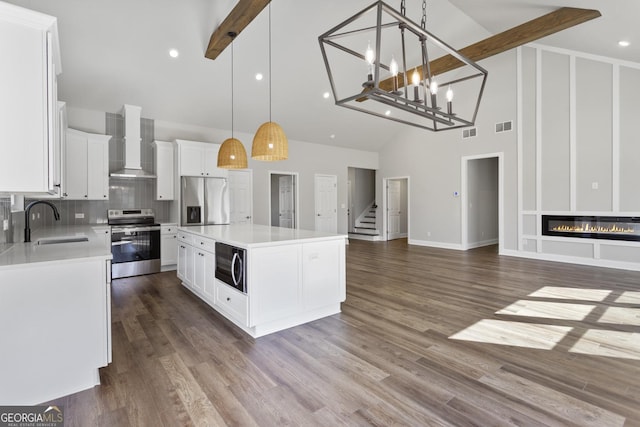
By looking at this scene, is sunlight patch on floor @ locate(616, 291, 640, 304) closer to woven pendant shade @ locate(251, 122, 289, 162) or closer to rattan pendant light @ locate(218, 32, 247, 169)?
woven pendant shade @ locate(251, 122, 289, 162)

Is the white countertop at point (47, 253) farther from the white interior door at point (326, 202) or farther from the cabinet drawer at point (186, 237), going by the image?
the white interior door at point (326, 202)

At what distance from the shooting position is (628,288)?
4.42m

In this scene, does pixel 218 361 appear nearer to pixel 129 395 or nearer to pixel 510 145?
pixel 129 395

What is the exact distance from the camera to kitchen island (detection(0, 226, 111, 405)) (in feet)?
6.20

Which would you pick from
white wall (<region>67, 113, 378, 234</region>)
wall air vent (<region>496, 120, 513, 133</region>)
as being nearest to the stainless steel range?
white wall (<region>67, 113, 378, 234</region>)

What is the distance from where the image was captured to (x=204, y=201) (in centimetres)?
604

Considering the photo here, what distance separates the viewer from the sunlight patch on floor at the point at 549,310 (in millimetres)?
3418

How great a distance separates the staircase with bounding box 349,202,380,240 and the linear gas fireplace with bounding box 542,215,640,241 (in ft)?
15.4

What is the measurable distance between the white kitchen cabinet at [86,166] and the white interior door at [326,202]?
5005 mm

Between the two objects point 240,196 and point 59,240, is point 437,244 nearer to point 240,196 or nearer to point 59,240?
point 240,196

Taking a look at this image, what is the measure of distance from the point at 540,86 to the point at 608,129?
4.86 ft

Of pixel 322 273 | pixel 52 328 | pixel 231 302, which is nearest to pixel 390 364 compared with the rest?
pixel 322 273

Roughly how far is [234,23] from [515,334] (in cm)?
468

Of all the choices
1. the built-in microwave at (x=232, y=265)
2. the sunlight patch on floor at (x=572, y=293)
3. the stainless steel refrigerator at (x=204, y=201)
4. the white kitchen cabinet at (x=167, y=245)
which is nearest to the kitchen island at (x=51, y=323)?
the built-in microwave at (x=232, y=265)
